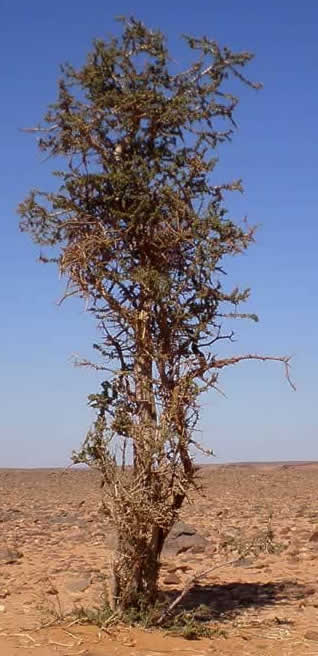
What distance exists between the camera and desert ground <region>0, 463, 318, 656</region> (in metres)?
8.20

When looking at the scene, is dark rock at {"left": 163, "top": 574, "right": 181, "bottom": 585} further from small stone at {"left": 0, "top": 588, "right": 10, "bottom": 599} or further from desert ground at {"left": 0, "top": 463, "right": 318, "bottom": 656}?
small stone at {"left": 0, "top": 588, "right": 10, "bottom": 599}

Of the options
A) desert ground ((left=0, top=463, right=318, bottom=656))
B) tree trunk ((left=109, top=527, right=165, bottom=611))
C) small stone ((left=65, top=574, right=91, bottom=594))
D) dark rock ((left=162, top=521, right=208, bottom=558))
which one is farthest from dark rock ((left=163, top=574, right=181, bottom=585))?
tree trunk ((left=109, top=527, right=165, bottom=611))

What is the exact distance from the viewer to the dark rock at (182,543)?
13656 millimetres

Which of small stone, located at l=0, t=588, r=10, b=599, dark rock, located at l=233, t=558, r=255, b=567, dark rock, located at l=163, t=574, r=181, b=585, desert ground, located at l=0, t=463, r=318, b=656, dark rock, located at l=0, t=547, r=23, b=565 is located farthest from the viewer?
dark rock, located at l=0, t=547, r=23, b=565

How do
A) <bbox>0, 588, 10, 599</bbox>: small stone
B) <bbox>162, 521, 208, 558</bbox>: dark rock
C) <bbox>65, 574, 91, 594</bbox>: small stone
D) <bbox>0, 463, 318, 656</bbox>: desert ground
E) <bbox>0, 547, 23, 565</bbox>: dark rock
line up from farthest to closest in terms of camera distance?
<bbox>162, 521, 208, 558</bbox>: dark rock, <bbox>0, 547, 23, 565</bbox>: dark rock, <bbox>65, 574, 91, 594</bbox>: small stone, <bbox>0, 588, 10, 599</bbox>: small stone, <bbox>0, 463, 318, 656</bbox>: desert ground

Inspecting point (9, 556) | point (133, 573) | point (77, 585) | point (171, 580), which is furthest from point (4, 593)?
point (133, 573)

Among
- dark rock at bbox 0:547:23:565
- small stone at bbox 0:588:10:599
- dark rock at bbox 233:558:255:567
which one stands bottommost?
small stone at bbox 0:588:10:599

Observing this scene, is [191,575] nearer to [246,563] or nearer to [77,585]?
[246,563]

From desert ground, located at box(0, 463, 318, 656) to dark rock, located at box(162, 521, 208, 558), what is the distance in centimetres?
2

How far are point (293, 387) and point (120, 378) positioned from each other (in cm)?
175

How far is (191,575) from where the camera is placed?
12.0m

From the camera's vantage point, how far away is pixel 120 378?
8.95 m

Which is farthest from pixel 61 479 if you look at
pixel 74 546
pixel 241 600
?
pixel 241 600

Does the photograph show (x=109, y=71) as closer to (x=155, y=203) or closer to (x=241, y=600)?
(x=155, y=203)
